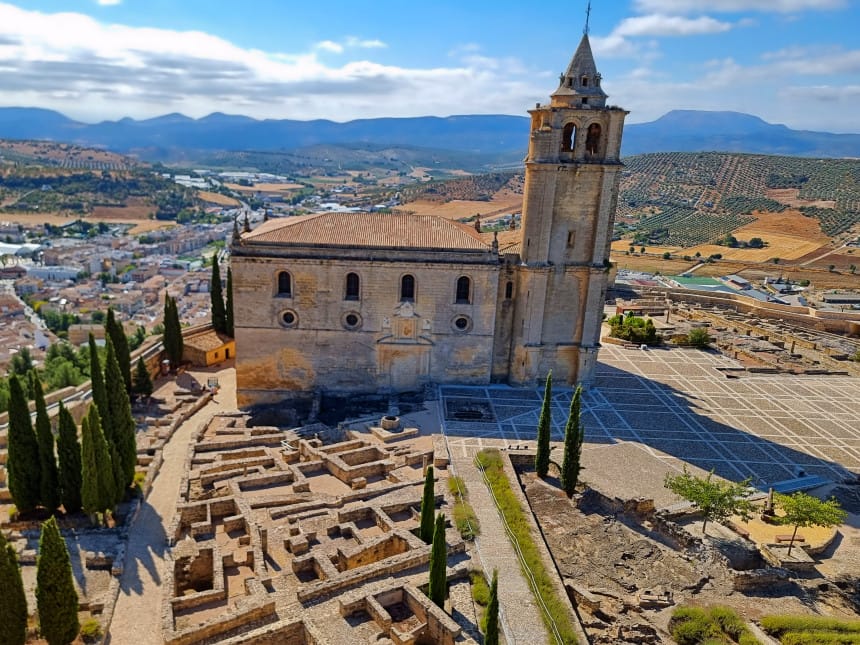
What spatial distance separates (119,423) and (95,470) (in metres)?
2.67

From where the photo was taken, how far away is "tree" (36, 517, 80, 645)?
13.9 meters

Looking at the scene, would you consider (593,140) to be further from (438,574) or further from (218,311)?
(218,311)

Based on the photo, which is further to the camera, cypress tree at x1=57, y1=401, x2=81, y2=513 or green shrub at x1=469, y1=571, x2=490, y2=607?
cypress tree at x1=57, y1=401, x2=81, y2=513

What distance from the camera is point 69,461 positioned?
776 inches

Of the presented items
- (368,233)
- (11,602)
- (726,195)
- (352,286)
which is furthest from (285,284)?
(726,195)

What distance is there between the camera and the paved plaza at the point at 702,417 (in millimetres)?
24797

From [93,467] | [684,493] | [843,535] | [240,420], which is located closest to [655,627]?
[684,493]

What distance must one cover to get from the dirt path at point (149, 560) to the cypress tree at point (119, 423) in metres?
1.29

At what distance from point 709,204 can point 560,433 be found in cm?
9768

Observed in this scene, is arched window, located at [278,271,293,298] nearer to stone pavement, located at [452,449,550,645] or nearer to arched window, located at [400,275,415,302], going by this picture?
arched window, located at [400,275,415,302]

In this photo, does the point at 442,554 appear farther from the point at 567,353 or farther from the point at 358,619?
the point at 567,353

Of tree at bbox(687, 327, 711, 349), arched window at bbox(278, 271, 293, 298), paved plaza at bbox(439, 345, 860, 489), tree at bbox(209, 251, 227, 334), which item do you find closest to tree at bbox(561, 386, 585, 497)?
paved plaza at bbox(439, 345, 860, 489)

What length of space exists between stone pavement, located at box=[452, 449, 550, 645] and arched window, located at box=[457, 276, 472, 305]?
913 centimetres

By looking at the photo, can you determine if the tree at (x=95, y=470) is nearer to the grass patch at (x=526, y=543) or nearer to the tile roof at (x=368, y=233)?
the tile roof at (x=368, y=233)
